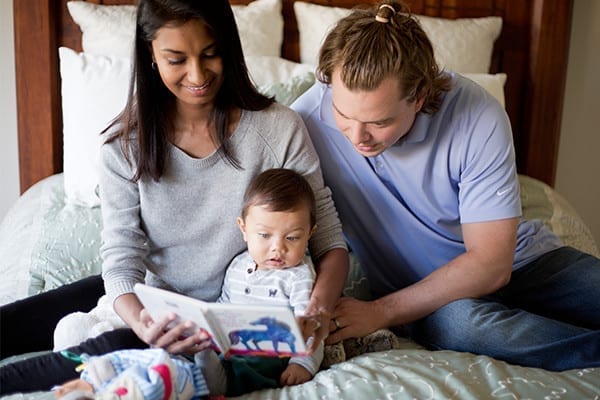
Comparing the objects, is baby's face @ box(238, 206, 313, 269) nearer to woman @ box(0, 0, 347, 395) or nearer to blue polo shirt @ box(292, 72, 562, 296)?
woman @ box(0, 0, 347, 395)

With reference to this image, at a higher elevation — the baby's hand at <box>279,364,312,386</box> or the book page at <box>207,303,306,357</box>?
the book page at <box>207,303,306,357</box>

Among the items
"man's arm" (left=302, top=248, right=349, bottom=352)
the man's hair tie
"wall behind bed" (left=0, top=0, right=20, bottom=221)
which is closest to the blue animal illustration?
"man's arm" (left=302, top=248, right=349, bottom=352)

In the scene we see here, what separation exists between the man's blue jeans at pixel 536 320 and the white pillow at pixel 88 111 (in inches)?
42.7

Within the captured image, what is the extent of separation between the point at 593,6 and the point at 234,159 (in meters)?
1.88

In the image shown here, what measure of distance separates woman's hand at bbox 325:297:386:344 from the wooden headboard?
1256mm

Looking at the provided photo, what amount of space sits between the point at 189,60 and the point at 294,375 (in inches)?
25.4

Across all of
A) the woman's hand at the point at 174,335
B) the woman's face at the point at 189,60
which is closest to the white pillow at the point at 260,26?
the woman's face at the point at 189,60

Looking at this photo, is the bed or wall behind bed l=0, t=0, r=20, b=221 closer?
the bed

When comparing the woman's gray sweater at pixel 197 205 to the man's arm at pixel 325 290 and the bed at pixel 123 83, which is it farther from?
the bed at pixel 123 83

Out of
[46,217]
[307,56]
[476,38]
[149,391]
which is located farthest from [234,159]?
[476,38]

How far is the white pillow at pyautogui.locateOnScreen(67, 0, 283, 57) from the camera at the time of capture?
2346mm

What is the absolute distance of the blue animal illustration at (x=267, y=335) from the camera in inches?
47.4

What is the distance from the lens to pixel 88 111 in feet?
7.25

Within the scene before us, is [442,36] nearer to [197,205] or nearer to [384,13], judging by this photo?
[384,13]
